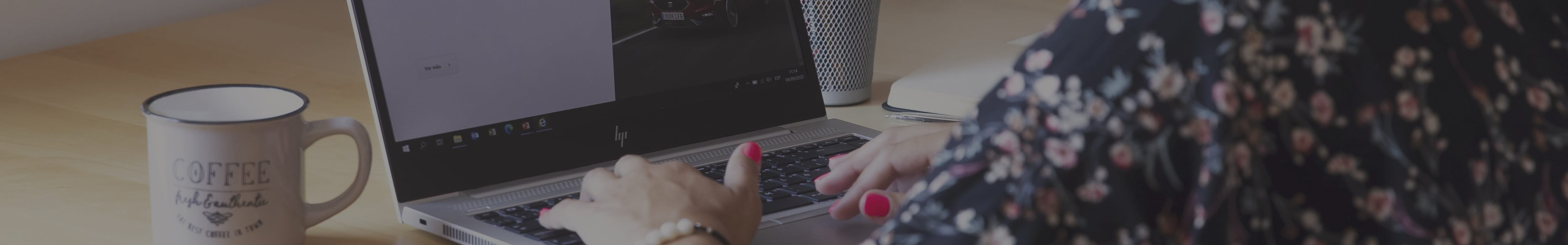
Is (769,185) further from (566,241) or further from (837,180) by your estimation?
(566,241)

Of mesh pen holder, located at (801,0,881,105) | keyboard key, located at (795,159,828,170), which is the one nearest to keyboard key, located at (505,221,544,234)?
keyboard key, located at (795,159,828,170)

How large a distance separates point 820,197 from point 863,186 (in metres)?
0.04

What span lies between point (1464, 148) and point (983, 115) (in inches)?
6.2

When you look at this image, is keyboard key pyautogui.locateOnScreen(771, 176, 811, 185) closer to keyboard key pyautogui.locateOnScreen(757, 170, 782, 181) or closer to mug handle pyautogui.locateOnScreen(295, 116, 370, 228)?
keyboard key pyautogui.locateOnScreen(757, 170, 782, 181)

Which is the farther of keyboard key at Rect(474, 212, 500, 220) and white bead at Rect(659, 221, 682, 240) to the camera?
keyboard key at Rect(474, 212, 500, 220)

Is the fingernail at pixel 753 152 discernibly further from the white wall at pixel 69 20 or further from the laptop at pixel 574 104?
the white wall at pixel 69 20

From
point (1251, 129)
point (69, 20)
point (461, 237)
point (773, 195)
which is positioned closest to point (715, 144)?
point (773, 195)

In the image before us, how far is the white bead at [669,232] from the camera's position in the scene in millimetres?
582

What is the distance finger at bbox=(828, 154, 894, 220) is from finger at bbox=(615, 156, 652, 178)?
0.36 ft

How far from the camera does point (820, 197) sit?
758mm

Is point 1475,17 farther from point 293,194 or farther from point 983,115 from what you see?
point 293,194

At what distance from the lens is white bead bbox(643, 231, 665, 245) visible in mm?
583

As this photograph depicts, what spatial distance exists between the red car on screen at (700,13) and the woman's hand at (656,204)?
0.20 meters

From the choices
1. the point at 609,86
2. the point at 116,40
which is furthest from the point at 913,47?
the point at 116,40
